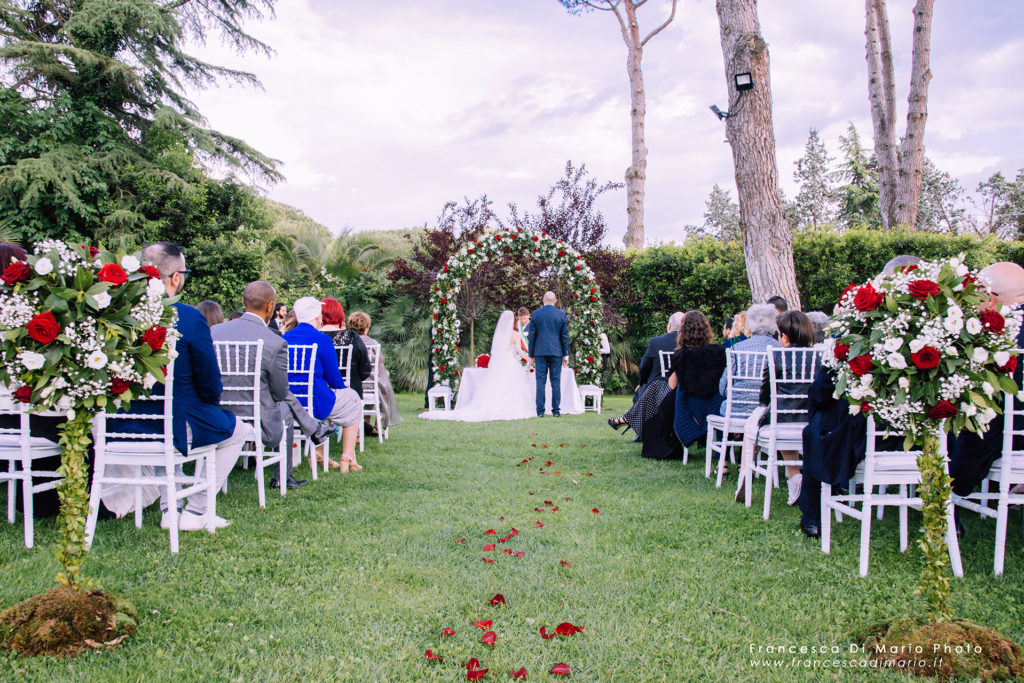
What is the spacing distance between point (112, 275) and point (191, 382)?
159 cm

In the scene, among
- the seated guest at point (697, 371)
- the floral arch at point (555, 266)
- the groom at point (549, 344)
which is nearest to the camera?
the seated guest at point (697, 371)

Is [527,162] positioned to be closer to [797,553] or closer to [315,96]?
[315,96]

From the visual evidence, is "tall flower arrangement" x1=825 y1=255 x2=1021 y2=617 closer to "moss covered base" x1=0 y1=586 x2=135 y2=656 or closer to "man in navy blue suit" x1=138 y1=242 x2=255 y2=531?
"moss covered base" x1=0 y1=586 x2=135 y2=656

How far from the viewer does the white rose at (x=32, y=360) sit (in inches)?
88.7

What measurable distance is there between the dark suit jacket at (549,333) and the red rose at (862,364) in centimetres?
822

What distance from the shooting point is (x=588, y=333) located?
42.5 ft

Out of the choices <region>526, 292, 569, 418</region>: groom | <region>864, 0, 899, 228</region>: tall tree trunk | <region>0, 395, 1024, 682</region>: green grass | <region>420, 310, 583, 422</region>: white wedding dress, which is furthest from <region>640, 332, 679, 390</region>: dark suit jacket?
<region>864, 0, 899, 228</region>: tall tree trunk

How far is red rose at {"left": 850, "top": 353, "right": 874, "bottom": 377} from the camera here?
98.9 inches

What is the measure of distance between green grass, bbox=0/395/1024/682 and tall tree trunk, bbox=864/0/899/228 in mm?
12541

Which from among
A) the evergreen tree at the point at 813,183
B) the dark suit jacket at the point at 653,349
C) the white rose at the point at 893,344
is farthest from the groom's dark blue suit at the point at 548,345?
the evergreen tree at the point at 813,183

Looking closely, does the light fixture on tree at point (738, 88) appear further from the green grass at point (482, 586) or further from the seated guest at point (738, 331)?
the green grass at point (482, 586)

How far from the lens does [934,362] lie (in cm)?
234

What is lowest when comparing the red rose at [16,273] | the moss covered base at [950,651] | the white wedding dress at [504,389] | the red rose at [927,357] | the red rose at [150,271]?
the moss covered base at [950,651]

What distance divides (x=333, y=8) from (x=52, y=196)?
9.78 meters
